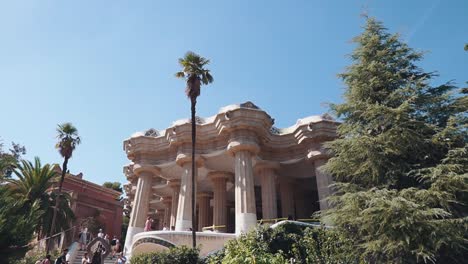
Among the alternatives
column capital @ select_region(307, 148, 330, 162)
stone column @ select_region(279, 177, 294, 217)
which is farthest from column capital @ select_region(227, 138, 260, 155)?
stone column @ select_region(279, 177, 294, 217)

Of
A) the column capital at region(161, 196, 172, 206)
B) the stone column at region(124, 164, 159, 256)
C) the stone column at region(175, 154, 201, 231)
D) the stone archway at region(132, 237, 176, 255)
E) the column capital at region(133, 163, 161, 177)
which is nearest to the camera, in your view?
the stone archway at region(132, 237, 176, 255)

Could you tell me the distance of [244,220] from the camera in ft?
72.4

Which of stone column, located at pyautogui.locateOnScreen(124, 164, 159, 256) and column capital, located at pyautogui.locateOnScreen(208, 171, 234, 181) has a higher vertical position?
column capital, located at pyautogui.locateOnScreen(208, 171, 234, 181)

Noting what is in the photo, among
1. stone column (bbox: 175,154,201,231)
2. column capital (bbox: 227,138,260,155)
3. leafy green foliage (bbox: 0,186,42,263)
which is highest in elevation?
column capital (bbox: 227,138,260,155)

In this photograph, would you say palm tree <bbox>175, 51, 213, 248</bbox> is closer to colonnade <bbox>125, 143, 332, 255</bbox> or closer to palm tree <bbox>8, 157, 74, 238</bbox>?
colonnade <bbox>125, 143, 332, 255</bbox>

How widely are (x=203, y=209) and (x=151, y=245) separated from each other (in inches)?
576

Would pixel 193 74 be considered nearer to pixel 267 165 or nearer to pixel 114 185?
pixel 267 165

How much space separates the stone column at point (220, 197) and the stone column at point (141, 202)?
17.3ft

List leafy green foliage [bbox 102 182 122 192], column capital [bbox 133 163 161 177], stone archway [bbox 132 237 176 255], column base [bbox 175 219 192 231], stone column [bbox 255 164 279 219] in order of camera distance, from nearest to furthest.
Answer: stone archway [bbox 132 237 176 255] < column base [bbox 175 219 192 231] < stone column [bbox 255 164 279 219] < column capital [bbox 133 163 161 177] < leafy green foliage [bbox 102 182 122 192]

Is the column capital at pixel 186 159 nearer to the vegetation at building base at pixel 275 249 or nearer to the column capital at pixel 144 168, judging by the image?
the column capital at pixel 144 168

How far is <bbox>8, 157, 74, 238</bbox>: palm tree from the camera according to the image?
2695 cm

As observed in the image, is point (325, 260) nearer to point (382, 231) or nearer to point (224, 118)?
point (382, 231)

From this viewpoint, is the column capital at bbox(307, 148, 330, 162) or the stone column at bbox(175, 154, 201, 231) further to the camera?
the column capital at bbox(307, 148, 330, 162)

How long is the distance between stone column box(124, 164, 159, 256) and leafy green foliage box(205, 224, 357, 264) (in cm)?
1200
